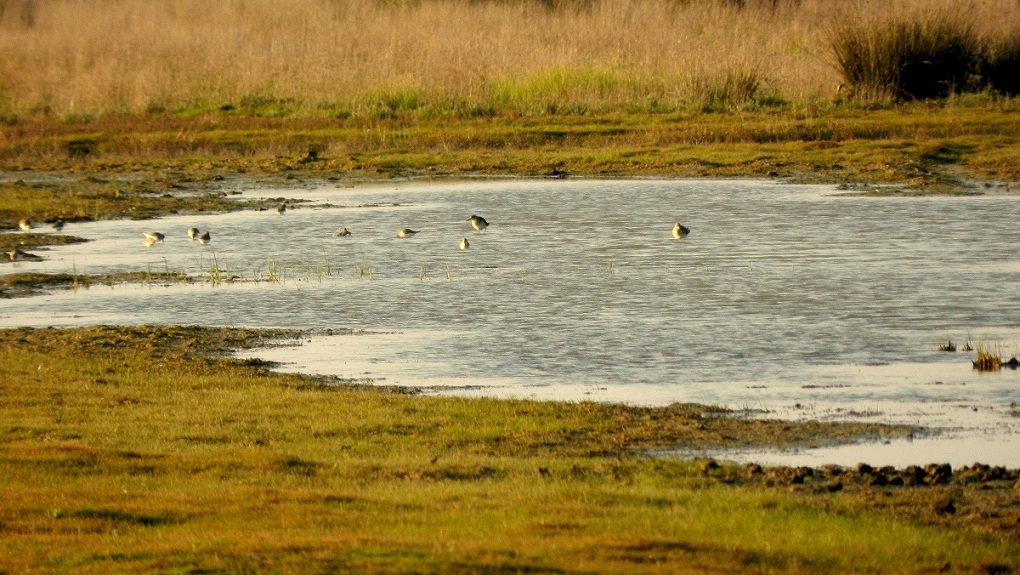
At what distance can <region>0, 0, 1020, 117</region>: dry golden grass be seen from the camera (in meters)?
34.1

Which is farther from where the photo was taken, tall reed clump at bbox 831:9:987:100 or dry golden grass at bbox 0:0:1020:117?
dry golden grass at bbox 0:0:1020:117

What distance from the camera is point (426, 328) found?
14820mm

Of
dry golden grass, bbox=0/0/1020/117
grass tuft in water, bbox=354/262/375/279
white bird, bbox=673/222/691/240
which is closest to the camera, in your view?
grass tuft in water, bbox=354/262/375/279

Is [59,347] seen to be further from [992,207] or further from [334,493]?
[992,207]

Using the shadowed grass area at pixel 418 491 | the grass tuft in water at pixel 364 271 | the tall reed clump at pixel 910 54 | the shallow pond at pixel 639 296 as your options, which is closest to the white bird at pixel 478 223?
the shallow pond at pixel 639 296

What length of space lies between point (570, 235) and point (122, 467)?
1280cm

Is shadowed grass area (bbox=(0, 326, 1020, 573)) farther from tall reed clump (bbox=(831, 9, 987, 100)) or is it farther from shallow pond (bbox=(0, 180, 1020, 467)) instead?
tall reed clump (bbox=(831, 9, 987, 100))

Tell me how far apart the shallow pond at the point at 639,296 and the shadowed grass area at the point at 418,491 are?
2.64 ft

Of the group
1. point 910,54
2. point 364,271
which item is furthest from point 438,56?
point 364,271

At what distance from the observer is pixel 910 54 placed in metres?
32.0

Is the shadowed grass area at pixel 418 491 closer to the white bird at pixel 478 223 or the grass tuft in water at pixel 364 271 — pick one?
the grass tuft in water at pixel 364 271

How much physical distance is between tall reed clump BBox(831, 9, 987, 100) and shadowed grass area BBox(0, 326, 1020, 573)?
22.3m

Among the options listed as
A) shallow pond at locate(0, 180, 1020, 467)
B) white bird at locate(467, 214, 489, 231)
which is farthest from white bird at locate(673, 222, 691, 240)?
white bird at locate(467, 214, 489, 231)

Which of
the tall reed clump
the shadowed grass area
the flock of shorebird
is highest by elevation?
the tall reed clump
